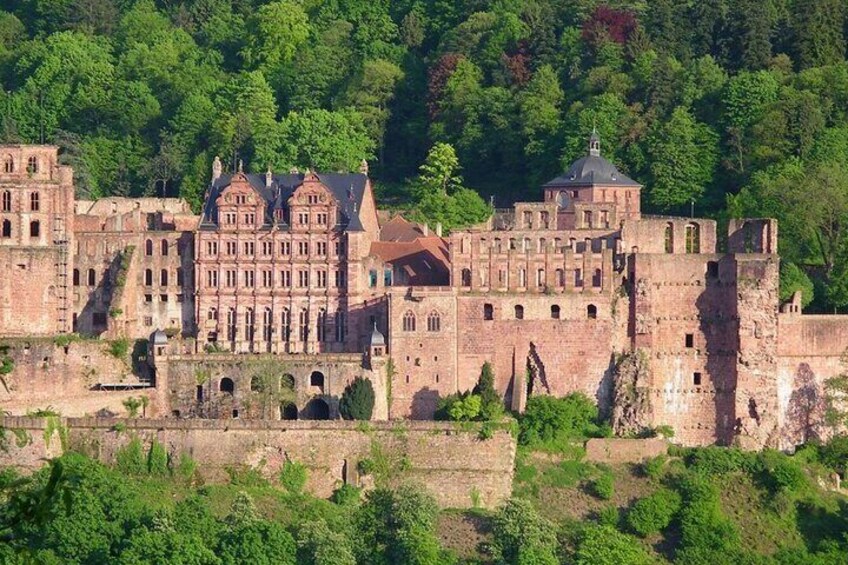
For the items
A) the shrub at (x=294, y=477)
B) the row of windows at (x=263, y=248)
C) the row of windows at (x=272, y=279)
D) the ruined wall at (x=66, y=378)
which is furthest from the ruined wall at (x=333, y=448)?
the row of windows at (x=263, y=248)

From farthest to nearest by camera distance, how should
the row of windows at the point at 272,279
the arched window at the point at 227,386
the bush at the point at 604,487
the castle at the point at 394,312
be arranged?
the row of windows at the point at 272,279
the arched window at the point at 227,386
the castle at the point at 394,312
the bush at the point at 604,487

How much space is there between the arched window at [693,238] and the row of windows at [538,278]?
353 cm

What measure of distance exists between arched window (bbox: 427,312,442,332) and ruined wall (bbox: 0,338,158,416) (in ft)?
25.0

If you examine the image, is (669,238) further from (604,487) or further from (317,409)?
(317,409)

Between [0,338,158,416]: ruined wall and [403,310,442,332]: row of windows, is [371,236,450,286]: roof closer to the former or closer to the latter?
[403,310,442,332]: row of windows

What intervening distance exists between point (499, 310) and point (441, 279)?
2571mm

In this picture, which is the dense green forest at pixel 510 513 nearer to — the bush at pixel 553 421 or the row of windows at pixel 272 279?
the bush at pixel 553 421

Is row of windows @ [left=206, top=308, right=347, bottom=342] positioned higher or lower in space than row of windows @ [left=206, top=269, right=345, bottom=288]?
lower

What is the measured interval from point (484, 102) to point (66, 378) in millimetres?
26330

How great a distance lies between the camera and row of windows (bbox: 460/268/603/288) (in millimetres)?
59188

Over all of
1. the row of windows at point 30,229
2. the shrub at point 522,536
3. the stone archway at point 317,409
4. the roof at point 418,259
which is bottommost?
the shrub at point 522,536

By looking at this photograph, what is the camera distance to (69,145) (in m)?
81.4

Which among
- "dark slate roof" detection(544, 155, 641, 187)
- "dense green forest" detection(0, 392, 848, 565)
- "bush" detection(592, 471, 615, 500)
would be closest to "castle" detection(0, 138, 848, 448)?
"dense green forest" detection(0, 392, 848, 565)

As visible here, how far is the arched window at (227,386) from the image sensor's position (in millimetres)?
59000
